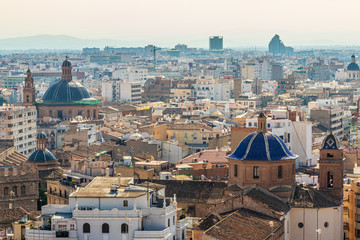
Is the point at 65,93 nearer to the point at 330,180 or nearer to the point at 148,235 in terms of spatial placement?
the point at 330,180

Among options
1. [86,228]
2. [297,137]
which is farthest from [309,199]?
[297,137]

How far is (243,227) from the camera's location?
39.2m

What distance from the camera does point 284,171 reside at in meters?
45.9

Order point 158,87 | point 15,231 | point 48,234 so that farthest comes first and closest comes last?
point 158,87, point 15,231, point 48,234

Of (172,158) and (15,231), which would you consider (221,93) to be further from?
(15,231)

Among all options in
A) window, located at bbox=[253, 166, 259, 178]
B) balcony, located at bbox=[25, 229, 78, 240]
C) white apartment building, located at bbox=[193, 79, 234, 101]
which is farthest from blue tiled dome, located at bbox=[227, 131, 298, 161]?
white apartment building, located at bbox=[193, 79, 234, 101]

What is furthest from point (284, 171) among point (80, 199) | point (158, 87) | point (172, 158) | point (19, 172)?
point (158, 87)

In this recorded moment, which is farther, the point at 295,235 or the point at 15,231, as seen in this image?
the point at 295,235

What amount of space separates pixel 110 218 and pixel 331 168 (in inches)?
539

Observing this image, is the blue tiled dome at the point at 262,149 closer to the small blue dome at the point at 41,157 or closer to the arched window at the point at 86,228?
the arched window at the point at 86,228

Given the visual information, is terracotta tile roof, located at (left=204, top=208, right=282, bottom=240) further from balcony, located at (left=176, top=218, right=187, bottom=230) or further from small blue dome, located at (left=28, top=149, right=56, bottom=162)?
small blue dome, located at (left=28, top=149, right=56, bottom=162)

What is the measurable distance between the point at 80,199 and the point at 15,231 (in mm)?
4281

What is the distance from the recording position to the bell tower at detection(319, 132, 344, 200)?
47312mm

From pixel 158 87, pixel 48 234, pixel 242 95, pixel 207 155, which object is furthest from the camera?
pixel 158 87
